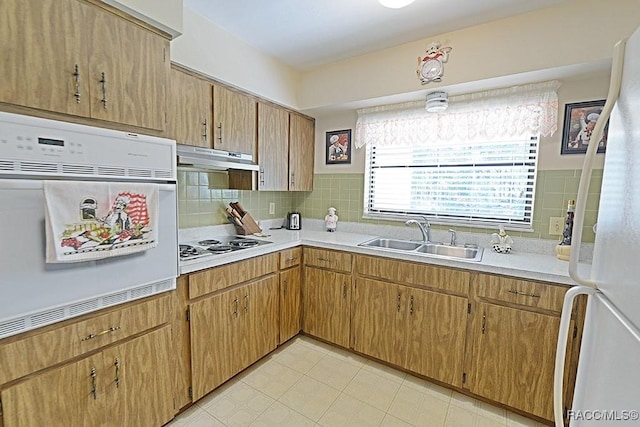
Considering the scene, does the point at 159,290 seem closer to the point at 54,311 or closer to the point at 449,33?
the point at 54,311

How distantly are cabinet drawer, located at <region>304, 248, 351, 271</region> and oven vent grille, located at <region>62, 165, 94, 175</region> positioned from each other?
5.22ft

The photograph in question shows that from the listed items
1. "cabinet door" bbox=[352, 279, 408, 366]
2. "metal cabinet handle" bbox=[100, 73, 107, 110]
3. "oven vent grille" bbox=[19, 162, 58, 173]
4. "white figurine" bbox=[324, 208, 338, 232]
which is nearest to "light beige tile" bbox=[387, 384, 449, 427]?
"cabinet door" bbox=[352, 279, 408, 366]

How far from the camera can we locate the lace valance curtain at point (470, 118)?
1931 mm

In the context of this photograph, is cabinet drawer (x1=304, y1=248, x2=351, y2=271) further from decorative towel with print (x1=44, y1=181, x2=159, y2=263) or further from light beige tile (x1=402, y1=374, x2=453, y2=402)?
decorative towel with print (x1=44, y1=181, x2=159, y2=263)

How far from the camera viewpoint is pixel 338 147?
2887 millimetres

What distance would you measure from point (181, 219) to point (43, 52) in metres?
1.30

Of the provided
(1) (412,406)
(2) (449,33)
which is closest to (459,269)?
(1) (412,406)

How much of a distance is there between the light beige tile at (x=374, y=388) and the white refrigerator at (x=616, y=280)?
1.13 metres

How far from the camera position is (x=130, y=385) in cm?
136

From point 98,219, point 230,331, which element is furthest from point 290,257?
point 98,219

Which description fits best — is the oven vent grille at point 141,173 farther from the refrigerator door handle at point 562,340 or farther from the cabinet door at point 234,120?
the refrigerator door handle at point 562,340

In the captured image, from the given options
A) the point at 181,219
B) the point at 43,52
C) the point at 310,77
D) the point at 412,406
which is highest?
the point at 310,77

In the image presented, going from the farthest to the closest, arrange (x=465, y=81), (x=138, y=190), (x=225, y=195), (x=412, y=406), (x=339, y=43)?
1. (x=225, y=195)
2. (x=339, y=43)
3. (x=465, y=81)
4. (x=412, y=406)
5. (x=138, y=190)

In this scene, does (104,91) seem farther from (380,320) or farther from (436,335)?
(436,335)
